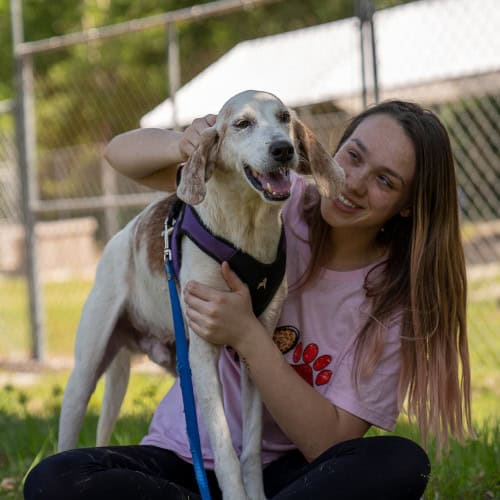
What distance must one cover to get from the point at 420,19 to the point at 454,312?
6.53 m

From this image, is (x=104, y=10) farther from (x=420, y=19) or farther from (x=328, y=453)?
(x=328, y=453)

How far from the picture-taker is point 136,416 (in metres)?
4.62

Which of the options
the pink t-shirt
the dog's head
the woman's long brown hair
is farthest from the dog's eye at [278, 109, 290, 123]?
the pink t-shirt

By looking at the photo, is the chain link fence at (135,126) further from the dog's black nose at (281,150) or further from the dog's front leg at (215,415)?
the dog's front leg at (215,415)

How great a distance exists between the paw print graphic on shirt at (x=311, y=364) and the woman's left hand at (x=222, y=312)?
0.34 metres

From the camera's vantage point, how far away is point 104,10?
19312 millimetres

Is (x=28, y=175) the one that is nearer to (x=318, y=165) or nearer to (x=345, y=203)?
(x=345, y=203)

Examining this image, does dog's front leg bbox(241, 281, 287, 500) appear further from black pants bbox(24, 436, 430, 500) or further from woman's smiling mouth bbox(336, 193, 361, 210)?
woman's smiling mouth bbox(336, 193, 361, 210)

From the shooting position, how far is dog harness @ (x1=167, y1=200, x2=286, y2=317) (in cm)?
288

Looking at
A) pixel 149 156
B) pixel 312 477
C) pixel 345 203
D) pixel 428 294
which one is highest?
pixel 149 156

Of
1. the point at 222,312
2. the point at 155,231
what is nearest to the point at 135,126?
the point at 155,231

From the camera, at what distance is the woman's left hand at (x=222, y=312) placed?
279cm

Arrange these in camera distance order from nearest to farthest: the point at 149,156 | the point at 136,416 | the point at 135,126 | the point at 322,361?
the point at 322,361 → the point at 149,156 → the point at 136,416 → the point at 135,126

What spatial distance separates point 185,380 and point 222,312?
0.86 ft
